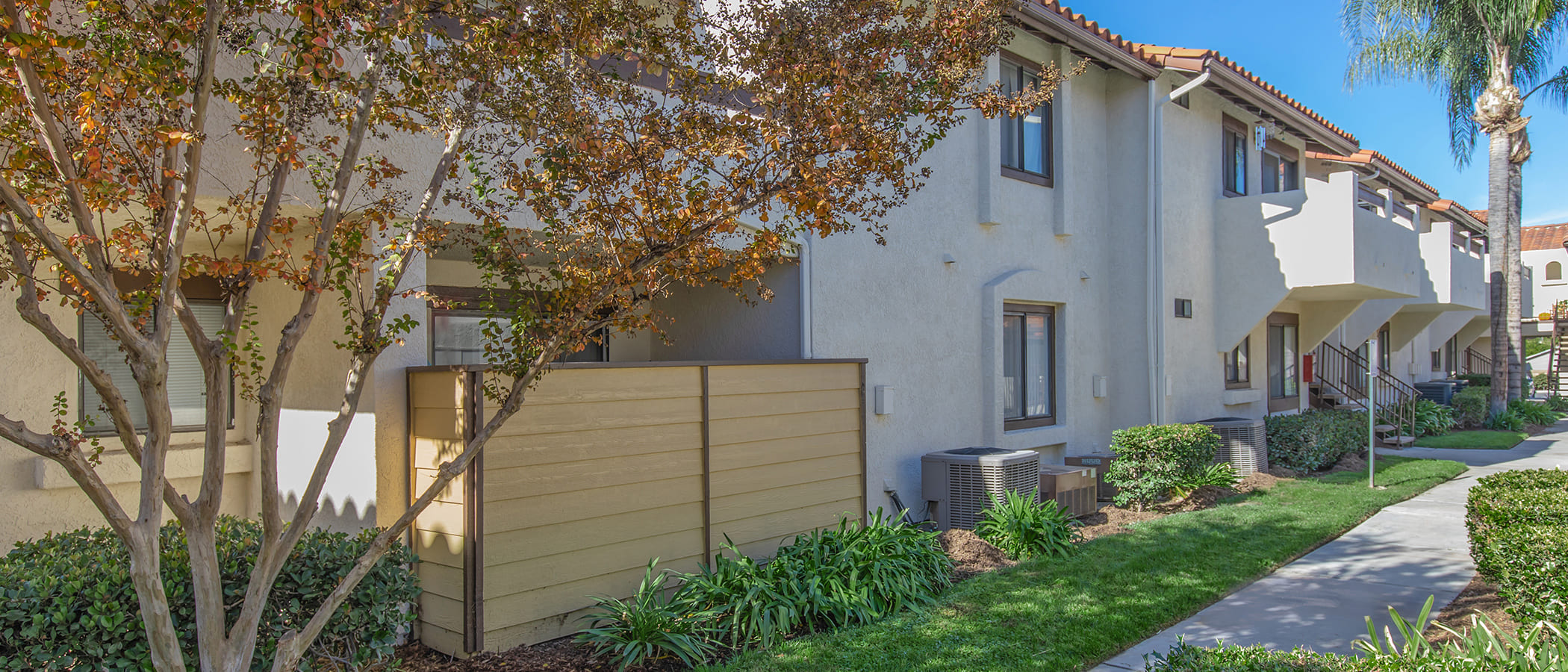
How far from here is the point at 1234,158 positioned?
15258 mm

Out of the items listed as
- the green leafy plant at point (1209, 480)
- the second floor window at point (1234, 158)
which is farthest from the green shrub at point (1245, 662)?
the second floor window at point (1234, 158)

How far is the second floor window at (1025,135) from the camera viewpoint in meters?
10.9

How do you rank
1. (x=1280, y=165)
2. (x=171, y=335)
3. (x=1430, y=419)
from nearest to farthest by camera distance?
(x=171, y=335) → (x=1280, y=165) → (x=1430, y=419)

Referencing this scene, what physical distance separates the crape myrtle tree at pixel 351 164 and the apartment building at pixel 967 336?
2.28 feet

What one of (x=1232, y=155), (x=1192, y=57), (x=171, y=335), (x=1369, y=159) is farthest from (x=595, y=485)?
(x=1369, y=159)

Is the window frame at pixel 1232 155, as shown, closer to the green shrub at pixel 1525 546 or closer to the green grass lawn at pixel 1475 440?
the green grass lawn at pixel 1475 440

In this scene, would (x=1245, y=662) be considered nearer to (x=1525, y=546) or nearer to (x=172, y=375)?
(x=1525, y=546)

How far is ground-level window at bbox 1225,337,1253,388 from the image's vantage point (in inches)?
588

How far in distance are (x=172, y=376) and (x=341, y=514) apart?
164 cm

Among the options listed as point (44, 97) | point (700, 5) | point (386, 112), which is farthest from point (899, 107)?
point (44, 97)

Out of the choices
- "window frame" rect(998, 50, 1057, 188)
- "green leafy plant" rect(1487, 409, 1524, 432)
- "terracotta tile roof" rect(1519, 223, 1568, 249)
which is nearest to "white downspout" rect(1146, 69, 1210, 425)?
"window frame" rect(998, 50, 1057, 188)

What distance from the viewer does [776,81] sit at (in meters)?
4.52

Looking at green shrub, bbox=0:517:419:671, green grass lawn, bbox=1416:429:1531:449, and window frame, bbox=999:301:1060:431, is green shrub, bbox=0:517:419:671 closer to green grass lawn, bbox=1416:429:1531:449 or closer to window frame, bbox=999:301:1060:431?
window frame, bbox=999:301:1060:431

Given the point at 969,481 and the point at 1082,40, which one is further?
the point at 1082,40
